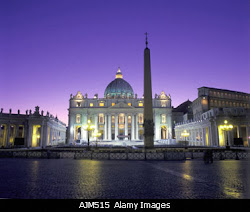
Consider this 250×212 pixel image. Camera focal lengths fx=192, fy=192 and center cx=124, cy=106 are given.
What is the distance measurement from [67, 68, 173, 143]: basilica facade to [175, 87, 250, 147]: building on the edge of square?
11679 mm

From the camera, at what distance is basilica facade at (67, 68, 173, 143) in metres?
81.3

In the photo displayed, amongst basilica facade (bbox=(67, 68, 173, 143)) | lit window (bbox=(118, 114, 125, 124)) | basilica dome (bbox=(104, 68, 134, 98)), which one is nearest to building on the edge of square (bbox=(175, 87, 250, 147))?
basilica facade (bbox=(67, 68, 173, 143))

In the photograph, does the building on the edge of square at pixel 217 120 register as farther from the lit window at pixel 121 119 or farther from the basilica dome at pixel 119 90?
the basilica dome at pixel 119 90

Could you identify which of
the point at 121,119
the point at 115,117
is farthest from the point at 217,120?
the point at 121,119

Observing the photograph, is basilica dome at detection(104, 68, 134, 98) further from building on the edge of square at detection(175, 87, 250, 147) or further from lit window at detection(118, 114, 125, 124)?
building on the edge of square at detection(175, 87, 250, 147)

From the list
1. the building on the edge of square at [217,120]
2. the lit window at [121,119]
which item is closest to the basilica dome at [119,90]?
the lit window at [121,119]

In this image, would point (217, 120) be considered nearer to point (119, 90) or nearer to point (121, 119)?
point (121, 119)

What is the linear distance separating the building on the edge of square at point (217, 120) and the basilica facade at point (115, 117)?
1168 centimetres

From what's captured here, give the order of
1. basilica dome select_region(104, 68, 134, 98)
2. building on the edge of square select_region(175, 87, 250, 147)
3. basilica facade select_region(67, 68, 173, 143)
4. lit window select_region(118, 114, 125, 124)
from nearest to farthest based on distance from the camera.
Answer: building on the edge of square select_region(175, 87, 250, 147) → basilica facade select_region(67, 68, 173, 143) → lit window select_region(118, 114, 125, 124) → basilica dome select_region(104, 68, 134, 98)

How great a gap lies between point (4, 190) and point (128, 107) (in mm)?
75116

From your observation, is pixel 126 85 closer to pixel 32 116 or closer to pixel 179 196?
pixel 32 116

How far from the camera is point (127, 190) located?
22.3 ft

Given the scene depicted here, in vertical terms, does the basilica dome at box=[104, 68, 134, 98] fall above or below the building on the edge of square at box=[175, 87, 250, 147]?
above

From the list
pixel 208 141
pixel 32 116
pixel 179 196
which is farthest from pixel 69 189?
pixel 208 141
